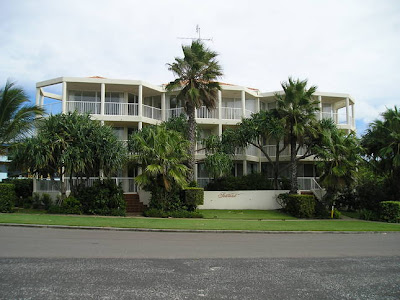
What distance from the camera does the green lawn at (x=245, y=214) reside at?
2035cm

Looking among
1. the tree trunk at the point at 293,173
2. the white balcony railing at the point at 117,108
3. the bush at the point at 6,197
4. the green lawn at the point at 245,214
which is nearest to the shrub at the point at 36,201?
the bush at the point at 6,197

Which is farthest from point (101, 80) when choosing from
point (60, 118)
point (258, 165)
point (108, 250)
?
point (108, 250)

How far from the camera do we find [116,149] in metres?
19.7

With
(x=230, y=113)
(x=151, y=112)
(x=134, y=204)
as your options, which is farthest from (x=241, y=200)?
(x=151, y=112)

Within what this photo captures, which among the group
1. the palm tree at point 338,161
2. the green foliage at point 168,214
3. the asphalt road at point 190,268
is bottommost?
the green foliage at point 168,214

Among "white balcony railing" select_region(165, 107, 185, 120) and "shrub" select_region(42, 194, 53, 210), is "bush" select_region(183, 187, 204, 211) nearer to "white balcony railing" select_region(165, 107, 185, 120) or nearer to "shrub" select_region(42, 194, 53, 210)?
"shrub" select_region(42, 194, 53, 210)

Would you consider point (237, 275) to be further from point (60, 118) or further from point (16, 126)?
point (16, 126)

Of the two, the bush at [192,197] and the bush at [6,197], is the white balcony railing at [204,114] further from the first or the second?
the bush at [6,197]

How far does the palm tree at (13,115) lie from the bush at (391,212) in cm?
2079

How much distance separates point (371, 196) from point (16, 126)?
22.4 metres

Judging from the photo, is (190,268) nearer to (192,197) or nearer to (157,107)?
(192,197)

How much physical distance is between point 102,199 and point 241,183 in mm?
9527

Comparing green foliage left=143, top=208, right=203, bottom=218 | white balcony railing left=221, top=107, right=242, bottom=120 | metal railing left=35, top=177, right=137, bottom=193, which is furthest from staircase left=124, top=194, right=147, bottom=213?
white balcony railing left=221, top=107, right=242, bottom=120

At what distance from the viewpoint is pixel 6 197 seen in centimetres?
1891
